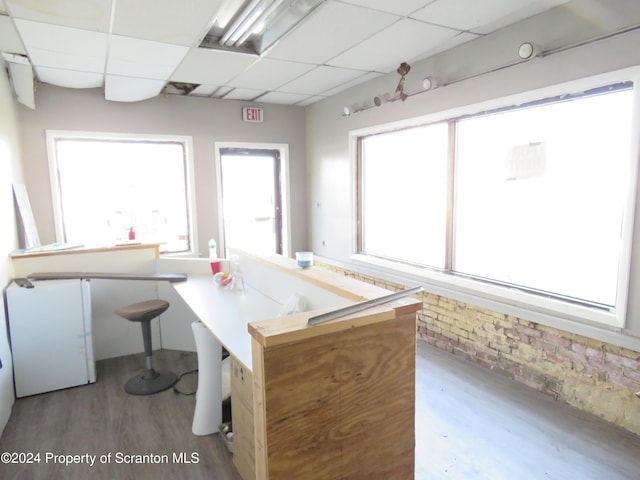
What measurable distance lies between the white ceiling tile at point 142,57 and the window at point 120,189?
110cm

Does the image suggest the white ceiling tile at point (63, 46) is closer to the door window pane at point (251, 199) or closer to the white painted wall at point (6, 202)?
the white painted wall at point (6, 202)

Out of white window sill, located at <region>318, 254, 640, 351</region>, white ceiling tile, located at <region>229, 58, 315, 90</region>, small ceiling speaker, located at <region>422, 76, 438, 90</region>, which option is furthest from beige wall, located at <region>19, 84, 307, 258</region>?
small ceiling speaker, located at <region>422, 76, 438, 90</region>

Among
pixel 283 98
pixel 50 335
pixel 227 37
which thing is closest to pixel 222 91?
pixel 283 98

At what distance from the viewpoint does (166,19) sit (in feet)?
8.39

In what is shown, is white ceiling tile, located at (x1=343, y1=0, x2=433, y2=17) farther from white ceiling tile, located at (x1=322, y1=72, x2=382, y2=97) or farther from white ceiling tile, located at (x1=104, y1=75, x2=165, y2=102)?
white ceiling tile, located at (x1=104, y1=75, x2=165, y2=102)

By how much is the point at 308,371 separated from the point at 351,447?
1.41ft

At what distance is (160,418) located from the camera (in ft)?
8.87

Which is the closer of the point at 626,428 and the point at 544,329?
the point at 626,428

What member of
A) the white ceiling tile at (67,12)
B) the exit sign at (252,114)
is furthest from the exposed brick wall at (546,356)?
the white ceiling tile at (67,12)

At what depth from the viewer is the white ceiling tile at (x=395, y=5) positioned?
243cm

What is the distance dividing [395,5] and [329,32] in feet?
1.89

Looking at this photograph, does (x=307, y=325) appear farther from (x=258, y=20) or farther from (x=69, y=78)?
(x=69, y=78)

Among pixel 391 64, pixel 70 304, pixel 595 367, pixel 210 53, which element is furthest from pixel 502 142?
pixel 70 304

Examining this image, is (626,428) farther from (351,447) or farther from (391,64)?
(391,64)
